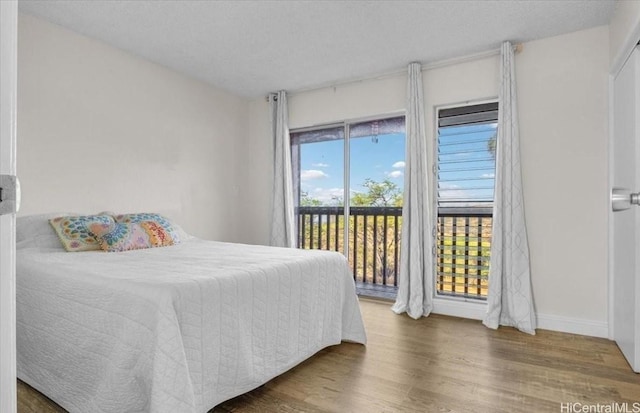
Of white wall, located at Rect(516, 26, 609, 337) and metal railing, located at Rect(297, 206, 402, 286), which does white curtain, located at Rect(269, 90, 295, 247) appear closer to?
metal railing, located at Rect(297, 206, 402, 286)

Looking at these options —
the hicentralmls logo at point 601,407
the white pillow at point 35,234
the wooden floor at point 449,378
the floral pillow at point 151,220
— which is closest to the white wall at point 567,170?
the wooden floor at point 449,378

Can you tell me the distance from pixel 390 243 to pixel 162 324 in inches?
122

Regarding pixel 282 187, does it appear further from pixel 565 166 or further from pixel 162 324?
pixel 162 324

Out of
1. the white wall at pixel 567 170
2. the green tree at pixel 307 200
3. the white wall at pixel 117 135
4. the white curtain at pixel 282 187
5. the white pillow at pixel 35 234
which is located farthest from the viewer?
the green tree at pixel 307 200

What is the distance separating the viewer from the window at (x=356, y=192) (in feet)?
13.1

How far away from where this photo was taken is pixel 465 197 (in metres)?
3.44

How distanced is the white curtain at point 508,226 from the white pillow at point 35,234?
3365mm

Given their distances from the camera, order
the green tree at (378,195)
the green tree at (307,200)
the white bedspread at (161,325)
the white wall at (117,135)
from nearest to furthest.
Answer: the white bedspread at (161,325) < the white wall at (117,135) < the green tree at (378,195) < the green tree at (307,200)

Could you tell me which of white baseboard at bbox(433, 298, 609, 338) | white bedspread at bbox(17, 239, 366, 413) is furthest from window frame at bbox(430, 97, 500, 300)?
white bedspread at bbox(17, 239, 366, 413)

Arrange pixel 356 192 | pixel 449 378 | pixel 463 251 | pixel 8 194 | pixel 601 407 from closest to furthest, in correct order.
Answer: pixel 8 194 → pixel 601 407 → pixel 449 378 → pixel 463 251 → pixel 356 192

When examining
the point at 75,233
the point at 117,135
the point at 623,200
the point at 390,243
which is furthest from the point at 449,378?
the point at 117,135

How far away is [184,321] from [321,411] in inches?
31.3

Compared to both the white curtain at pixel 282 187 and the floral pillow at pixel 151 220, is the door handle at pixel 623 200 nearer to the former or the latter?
the floral pillow at pixel 151 220

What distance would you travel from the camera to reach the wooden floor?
1.79 metres
